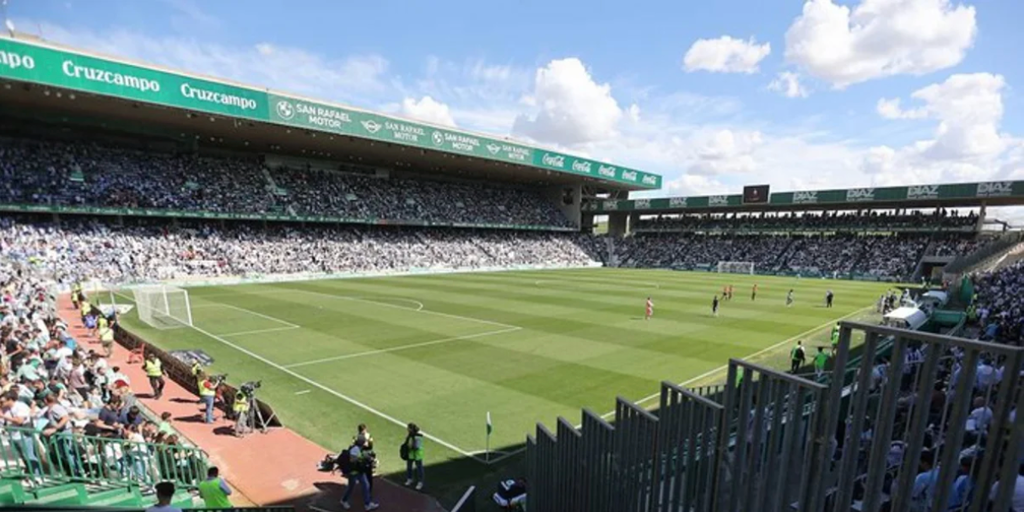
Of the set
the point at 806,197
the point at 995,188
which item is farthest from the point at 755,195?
the point at 995,188

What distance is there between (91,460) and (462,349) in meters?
12.5

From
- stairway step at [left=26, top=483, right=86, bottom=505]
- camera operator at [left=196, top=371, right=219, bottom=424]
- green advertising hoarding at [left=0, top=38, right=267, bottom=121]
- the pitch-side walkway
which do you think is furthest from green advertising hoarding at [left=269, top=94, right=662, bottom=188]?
stairway step at [left=26, top=483, right=86, bottom=505]

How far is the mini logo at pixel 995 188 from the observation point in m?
49.4

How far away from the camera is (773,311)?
29.8m

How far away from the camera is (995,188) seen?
5028 centimetres

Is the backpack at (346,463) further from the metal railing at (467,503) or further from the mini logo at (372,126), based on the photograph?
the mini logo at (372,126)

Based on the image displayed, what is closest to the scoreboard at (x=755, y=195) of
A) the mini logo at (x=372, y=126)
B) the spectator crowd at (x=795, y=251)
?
the spectator crowd at (x=795, y=251)

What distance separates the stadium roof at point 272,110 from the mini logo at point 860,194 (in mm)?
29364

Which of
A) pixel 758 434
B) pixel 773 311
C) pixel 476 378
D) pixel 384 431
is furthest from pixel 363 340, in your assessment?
pixel 773 311

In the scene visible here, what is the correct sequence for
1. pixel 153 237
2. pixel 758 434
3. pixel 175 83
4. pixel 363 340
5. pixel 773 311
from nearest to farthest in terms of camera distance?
pixel 758 434 < pixel 363 340 < pixel 773 311 < pixel 175 83 < pixel 153 237

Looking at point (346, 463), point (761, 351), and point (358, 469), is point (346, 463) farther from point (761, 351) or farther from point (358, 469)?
point (761, 351)

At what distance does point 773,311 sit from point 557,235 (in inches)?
1935

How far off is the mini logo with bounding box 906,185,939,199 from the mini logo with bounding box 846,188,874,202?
3.40 metres

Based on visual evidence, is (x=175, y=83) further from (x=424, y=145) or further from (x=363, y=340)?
(x=363, y=340)
